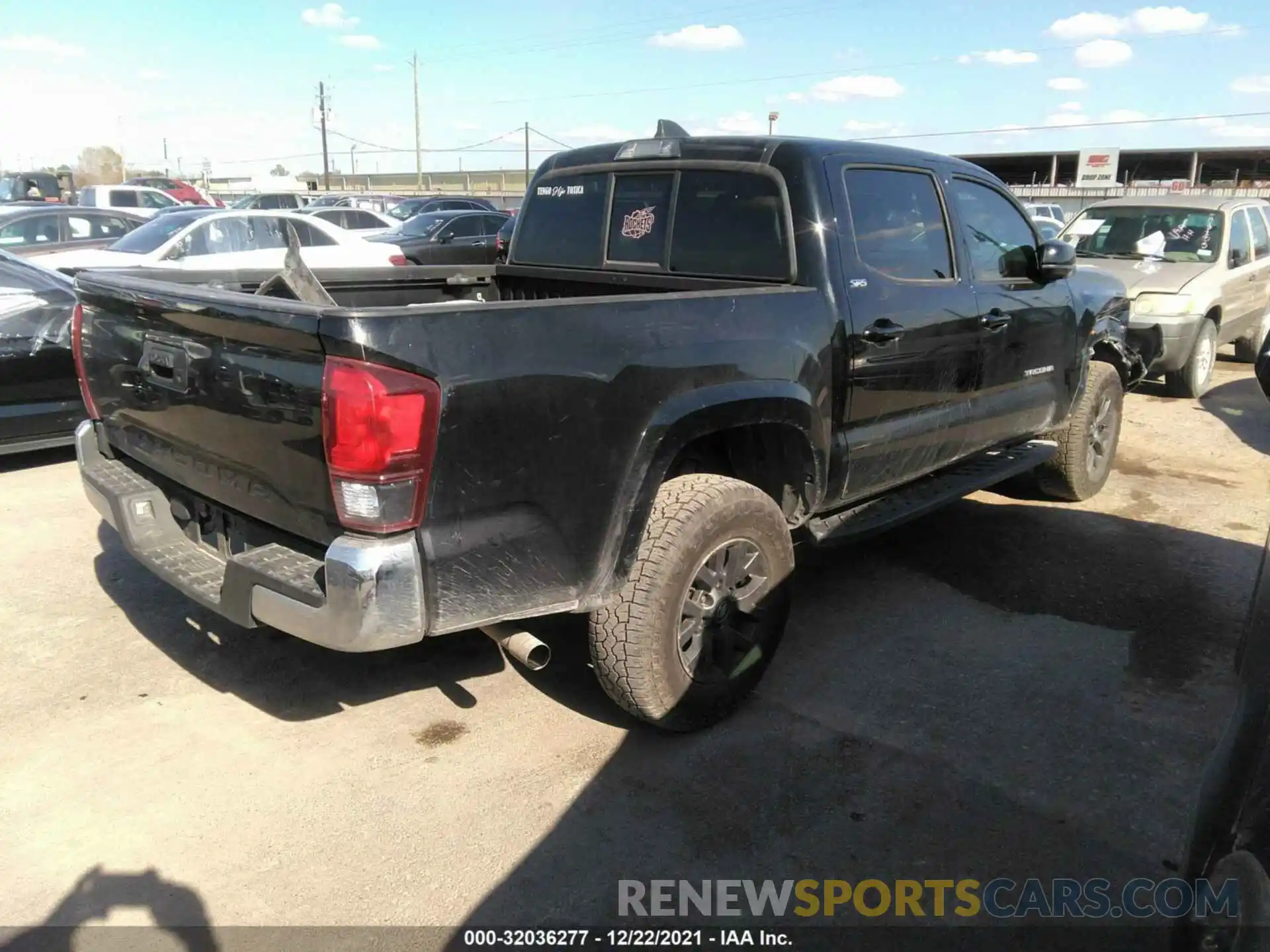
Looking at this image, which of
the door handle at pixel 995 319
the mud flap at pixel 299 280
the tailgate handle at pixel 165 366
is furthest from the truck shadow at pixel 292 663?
the door handle at pixel 995 319

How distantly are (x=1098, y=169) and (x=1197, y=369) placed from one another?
33.0 m

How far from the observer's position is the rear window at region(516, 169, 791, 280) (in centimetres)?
378

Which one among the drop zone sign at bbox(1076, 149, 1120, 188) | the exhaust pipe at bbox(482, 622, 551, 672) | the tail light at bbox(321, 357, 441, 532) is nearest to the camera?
the tail light at bbox(321, 357, 441, 532)

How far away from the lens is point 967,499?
20.5ft

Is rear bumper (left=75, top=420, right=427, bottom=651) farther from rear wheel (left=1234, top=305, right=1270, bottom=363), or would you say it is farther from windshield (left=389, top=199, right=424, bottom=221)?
windshield (left=389, top=199, right=424, bottom=221)

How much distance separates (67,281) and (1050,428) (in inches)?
259

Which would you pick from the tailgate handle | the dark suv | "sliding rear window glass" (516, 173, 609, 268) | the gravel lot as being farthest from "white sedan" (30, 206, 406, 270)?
the dark suv

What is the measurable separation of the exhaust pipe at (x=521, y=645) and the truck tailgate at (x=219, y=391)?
614 millimetres

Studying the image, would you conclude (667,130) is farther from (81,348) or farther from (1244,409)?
(1244,409)

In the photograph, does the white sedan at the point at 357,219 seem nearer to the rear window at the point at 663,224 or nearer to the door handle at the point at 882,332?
the rear window at the point at 663,224

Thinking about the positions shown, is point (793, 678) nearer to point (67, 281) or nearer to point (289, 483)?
point (289, 483)

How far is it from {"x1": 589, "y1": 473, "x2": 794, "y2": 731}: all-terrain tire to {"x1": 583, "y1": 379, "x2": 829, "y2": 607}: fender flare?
0.09m

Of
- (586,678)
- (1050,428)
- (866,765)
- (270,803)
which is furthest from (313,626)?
(1050,428)

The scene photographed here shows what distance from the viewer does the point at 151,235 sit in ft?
36.3
